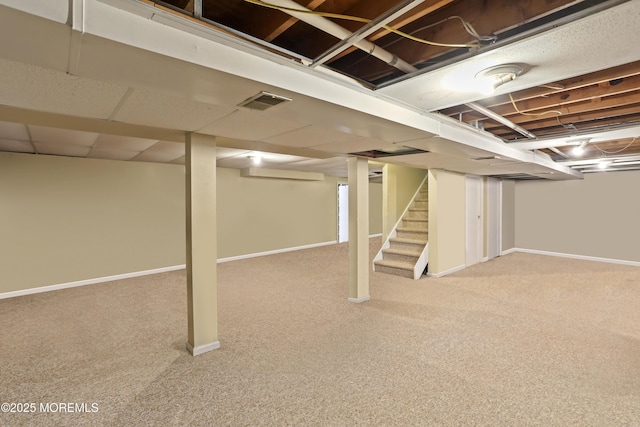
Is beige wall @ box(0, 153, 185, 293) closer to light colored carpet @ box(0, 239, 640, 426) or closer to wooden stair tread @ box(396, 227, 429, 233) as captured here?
light colored carpet @ box(0, 239, 640, 426)

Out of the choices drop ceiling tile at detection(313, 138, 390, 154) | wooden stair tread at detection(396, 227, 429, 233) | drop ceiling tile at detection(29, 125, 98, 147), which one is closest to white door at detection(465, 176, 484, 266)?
wooden stair tread at detection(396, 227, 429, 233)

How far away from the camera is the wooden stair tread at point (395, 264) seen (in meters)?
4.95

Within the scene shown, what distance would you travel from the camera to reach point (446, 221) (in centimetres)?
516

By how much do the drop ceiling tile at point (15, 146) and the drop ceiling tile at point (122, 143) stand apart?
2.47 feet

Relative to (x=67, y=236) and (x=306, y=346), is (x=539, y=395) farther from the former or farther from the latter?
(x=67, y=236)

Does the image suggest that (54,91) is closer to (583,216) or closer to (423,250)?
(423,250)

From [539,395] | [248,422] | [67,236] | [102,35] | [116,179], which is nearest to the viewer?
[102,35]

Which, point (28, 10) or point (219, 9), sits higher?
point (219, 9)

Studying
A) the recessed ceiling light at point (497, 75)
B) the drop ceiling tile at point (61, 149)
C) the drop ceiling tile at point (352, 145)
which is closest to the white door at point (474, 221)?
the drop ceiling tile at point (352, 145)

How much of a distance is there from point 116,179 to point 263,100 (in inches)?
175

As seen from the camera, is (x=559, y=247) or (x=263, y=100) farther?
(x=559, y=247)

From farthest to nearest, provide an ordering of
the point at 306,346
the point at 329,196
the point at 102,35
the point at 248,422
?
1. the point at 329,196
2. the point at 306,346
3. the point at 248,422
4. the point at 102,35

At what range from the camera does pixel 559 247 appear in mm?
7020

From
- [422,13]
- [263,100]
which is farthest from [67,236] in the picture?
[422,13]
